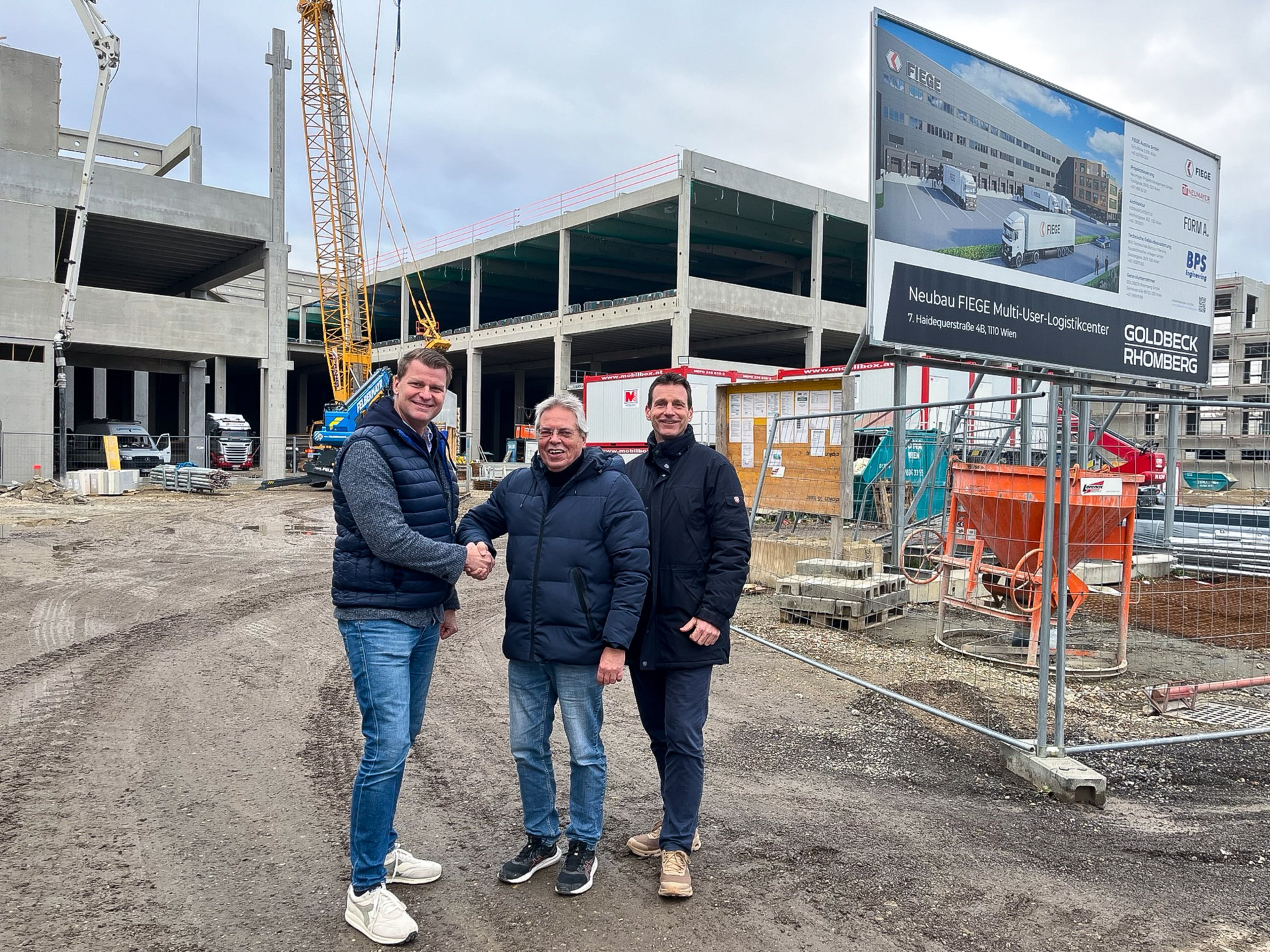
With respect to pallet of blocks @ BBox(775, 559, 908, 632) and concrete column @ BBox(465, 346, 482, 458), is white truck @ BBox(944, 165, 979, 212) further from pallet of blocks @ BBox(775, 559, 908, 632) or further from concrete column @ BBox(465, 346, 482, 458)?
concrete column @ BBox(465, 346, 482, 458)

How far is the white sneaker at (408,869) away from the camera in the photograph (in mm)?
3221

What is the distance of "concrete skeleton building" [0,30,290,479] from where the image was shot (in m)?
27.1

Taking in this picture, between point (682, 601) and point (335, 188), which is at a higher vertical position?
point (335, 188)

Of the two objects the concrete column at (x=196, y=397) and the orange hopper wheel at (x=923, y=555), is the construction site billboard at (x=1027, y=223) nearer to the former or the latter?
the orange hopper wheel at (x=923, y=555)

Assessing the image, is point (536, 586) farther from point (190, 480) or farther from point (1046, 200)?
point (190, 480)

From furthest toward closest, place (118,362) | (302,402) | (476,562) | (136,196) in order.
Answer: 1. (302,402)
2. (118,362)
3. (136,196)
4. (476,562)

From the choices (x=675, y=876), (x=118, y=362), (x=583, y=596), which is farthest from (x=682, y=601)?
(x=118, y=362)

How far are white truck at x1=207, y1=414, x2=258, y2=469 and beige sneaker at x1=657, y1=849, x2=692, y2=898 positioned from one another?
119 ft

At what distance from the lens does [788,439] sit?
10.4m

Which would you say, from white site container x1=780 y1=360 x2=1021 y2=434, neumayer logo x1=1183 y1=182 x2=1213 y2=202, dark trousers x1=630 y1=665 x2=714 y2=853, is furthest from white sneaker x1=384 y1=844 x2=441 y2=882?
white site container x1=780 y1=360 x2=1021 y2=434

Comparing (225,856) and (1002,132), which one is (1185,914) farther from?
(1002,132)

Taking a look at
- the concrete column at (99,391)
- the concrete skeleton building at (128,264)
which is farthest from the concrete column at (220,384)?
the concrete column at (99,391)

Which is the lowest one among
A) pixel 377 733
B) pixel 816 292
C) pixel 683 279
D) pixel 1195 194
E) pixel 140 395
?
pixel 377 733

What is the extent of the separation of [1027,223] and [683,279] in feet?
61.0
